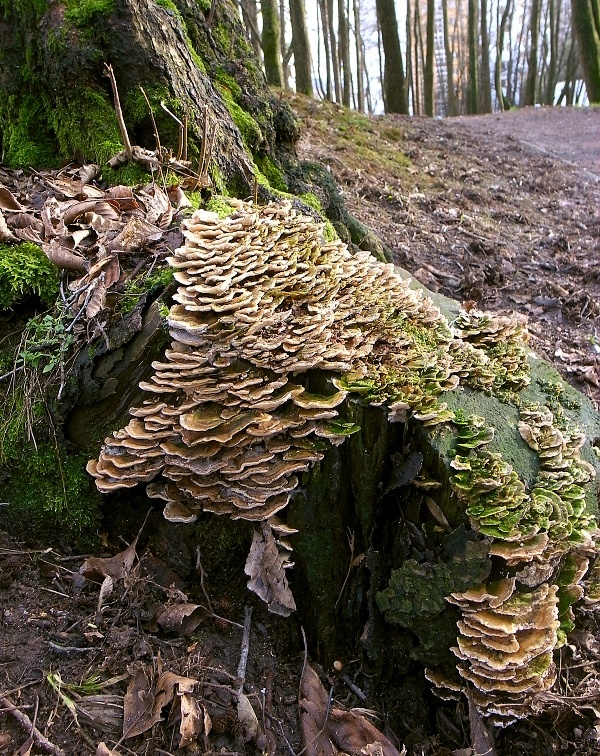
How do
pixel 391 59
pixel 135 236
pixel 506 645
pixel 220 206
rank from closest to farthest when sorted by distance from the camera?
pixel 506 645 < pixel 135 236 < pixel 220 206 < pixel 391 59

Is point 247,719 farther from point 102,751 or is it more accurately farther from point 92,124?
point 92,124

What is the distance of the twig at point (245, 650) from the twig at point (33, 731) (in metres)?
0.91

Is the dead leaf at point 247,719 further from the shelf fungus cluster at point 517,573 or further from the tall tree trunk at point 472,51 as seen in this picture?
the tall tree trunk at point 472,51

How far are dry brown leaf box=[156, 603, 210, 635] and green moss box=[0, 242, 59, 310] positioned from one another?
2056mm

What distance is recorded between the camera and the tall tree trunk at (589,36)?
20234 mm

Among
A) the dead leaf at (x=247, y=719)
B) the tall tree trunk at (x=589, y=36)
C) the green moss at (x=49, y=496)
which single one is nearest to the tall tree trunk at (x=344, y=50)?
the tall tree trunk at (x=589, y=36)

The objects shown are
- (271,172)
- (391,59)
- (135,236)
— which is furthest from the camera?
(391,59)

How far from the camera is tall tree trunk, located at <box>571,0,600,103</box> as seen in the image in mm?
20234

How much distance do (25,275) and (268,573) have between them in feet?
7.78

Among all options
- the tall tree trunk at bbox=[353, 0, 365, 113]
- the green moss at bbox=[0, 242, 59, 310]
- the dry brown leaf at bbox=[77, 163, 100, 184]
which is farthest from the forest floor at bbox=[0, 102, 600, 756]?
the tall tree trunk at bbox=[353, 0, 365, 113]

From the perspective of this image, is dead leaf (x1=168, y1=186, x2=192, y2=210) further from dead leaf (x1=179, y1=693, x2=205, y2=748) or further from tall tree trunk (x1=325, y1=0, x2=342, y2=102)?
tall tree trunk (x1=325, y1=0, x2=342, y2=102)

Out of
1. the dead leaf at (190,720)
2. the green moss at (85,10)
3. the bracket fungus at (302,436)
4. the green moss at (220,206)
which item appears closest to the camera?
the dead leaf at (190,720)

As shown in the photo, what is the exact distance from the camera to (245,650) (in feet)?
10.6

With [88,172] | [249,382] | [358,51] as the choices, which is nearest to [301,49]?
[88,172]
